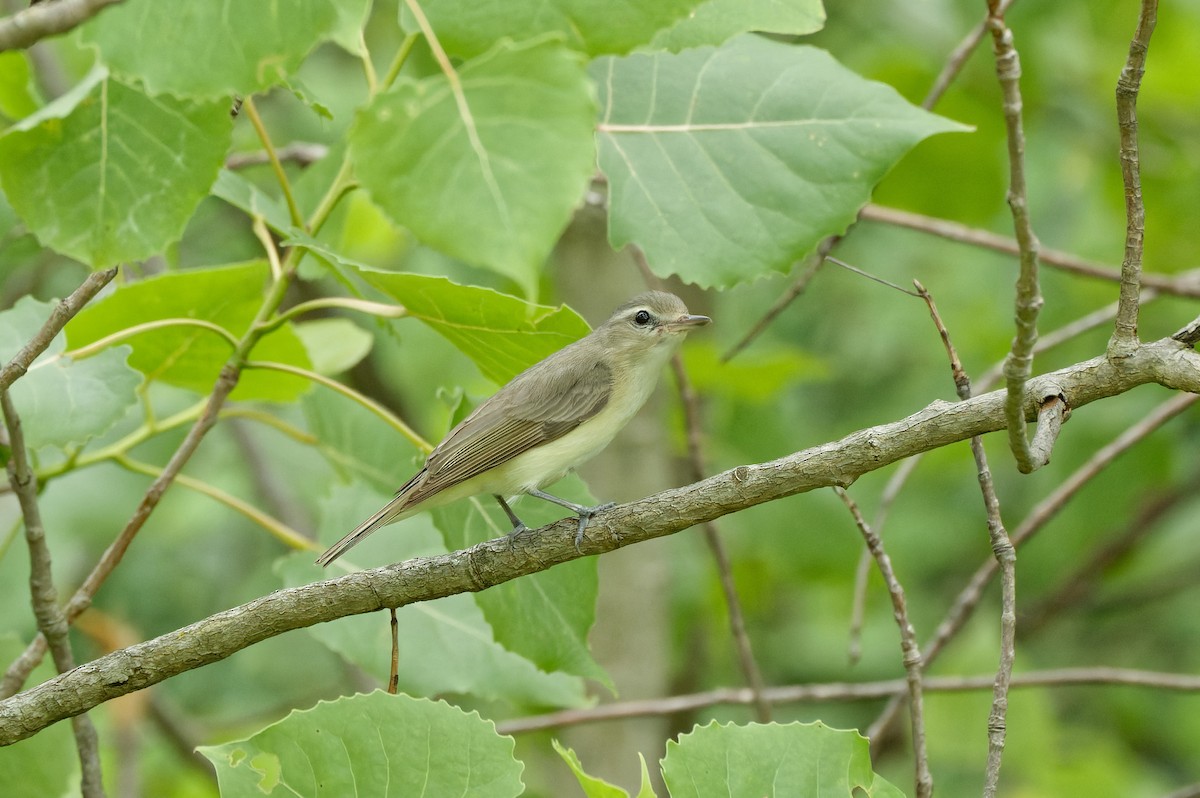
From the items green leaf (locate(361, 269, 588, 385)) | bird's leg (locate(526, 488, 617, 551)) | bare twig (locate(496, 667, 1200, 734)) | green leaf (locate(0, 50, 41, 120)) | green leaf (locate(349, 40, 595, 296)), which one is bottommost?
bare twig (locate(496, 667, 1200, 734))

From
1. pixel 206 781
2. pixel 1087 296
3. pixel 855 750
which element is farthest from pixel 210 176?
pixel 1087 296

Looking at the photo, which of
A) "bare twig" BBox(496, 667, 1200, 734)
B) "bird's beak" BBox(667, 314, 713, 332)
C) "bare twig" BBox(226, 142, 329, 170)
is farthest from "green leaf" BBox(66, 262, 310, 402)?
"bare twig" BBox(496, 667, 1200, 734)

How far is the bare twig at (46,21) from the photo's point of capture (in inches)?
59.8

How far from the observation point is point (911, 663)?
256cm

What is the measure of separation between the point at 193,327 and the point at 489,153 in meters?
1.58

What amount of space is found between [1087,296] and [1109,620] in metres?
2.14

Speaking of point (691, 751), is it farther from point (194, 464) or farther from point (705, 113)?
point (194, 464)

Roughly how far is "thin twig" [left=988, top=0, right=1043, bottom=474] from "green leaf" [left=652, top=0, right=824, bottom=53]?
657 mm

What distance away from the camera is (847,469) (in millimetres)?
2199

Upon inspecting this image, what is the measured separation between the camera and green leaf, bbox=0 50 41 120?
2973 mm

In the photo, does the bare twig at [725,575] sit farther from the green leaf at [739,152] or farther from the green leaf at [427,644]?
the green leaf at [739,152]

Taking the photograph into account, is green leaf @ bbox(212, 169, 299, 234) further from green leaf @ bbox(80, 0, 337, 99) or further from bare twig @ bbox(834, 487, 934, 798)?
bare twig @ bbox(834, 487, 934, 798)

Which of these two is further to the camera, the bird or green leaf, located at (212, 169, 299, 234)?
the bird

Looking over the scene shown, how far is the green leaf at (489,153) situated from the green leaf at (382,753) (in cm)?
99
